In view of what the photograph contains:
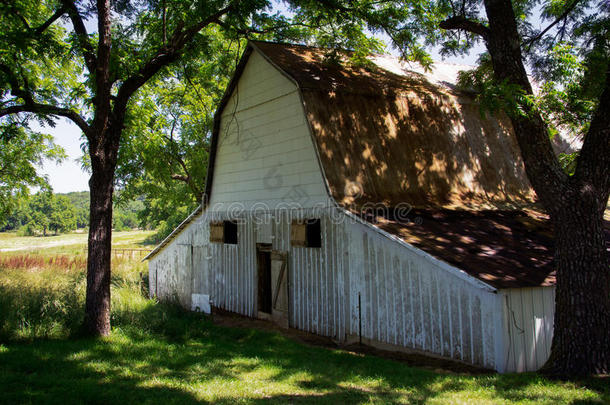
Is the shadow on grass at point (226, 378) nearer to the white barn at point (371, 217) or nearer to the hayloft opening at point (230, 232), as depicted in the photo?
the white barn at point (371, 217)

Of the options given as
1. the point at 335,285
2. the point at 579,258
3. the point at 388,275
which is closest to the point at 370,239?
the point at 388,275

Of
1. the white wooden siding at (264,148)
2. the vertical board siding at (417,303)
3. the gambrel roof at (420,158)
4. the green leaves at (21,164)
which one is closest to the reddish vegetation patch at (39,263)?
the green leaves at (21,164)

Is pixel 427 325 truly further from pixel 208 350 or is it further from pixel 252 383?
pixel 208 350

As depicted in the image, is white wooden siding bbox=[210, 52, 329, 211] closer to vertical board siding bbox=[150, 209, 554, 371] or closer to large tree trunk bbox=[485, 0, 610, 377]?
vertical board siding bbox=[150, 209, 554, 371]

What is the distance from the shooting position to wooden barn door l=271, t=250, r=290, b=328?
38.2 ft

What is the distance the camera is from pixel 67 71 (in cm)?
1969

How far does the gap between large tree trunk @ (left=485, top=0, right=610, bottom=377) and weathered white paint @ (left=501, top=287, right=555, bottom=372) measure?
667 mm

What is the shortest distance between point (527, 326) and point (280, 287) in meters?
6.19

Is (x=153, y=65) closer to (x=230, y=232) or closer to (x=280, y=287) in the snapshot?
(x=230, y=232)

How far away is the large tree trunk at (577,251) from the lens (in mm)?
6266

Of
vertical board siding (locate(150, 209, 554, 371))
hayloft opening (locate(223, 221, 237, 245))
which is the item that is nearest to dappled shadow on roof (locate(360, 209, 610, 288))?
vertical board siding (locate(150, 209, 554, 371))

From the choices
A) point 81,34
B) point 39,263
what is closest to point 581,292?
point 81,34

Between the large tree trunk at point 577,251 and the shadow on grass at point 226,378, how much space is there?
45 cm

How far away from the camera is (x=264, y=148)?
12234 mm
